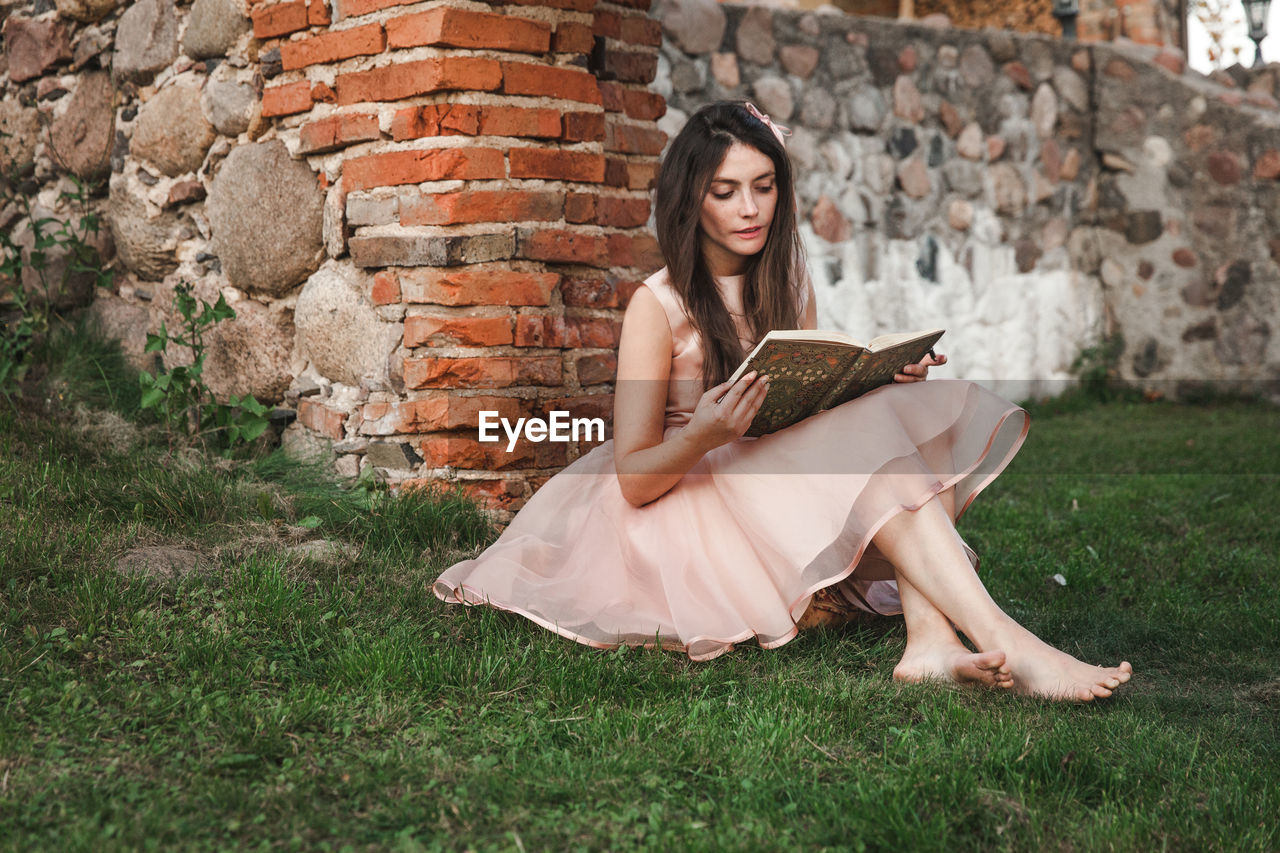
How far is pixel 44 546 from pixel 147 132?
187cm

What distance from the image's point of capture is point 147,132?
3.78 meters

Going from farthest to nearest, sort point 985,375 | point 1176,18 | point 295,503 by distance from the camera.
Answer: point 1176,18, point 985,375, point 295,503

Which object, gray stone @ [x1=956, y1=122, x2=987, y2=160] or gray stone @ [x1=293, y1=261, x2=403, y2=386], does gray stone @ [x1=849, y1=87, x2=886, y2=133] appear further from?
gray stone @ [x1=293, y1=261, x2=403, y2=386]

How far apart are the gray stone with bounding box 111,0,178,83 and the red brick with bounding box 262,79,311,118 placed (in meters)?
0.60

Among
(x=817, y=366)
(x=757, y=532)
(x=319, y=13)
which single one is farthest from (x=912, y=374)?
(x=319, y=13)

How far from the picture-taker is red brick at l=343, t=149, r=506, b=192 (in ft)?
9.89

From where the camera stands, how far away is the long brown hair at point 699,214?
104 inches

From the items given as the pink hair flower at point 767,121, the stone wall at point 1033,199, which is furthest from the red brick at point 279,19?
the stone wall at point 1033,199

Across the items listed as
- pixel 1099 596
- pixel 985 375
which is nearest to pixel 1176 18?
pixel 985 375

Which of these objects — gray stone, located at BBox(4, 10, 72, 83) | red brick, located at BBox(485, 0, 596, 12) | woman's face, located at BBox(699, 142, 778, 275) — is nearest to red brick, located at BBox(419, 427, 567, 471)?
woman's face, located at BBox(699, 142, 778, 275)

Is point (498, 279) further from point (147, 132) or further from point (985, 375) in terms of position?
point (985, 375)

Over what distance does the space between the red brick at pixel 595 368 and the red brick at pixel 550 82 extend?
0.74 meters

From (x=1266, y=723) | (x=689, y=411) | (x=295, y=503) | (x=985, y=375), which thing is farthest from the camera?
(x=985, y=375)

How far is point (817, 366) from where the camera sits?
2.24m
